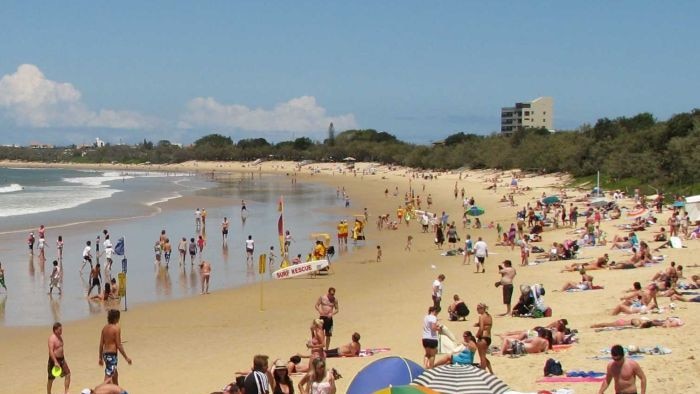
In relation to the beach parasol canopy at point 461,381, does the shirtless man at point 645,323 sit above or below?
below

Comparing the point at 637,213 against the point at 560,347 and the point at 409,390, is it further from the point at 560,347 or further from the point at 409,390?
the point at 409,390

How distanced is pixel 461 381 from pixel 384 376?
1.08 m

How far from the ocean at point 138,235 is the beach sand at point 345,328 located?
1699 mm

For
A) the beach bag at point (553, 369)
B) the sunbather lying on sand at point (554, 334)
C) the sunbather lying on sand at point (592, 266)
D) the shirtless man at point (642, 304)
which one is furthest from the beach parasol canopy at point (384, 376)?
the sunbather lying on sand at point (592, 266)

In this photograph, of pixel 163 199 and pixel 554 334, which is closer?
pixel 554 334

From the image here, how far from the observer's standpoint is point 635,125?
7388 cm

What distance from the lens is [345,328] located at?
589 inches

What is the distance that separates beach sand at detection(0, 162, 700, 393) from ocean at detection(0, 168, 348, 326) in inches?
66.9

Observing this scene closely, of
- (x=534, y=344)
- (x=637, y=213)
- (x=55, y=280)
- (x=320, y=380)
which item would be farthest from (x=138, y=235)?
(x=320, y=380)

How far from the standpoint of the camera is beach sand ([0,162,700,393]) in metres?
11.1

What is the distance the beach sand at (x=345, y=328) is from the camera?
11.1m

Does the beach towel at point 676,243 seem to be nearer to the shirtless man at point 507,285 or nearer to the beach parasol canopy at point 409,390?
the shirtless man at point 507,285

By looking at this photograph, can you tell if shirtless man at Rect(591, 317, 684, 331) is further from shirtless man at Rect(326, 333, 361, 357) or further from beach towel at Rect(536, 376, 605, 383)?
shirtless man at Rect(326, 333, 361, 357)

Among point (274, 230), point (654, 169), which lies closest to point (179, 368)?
point (274, 230)
